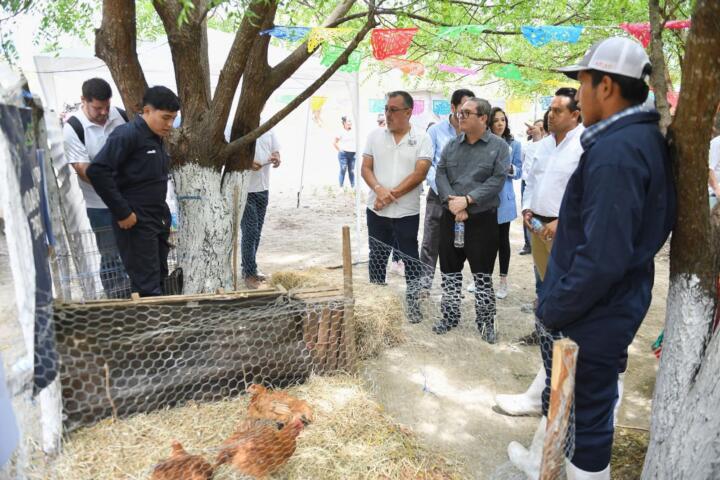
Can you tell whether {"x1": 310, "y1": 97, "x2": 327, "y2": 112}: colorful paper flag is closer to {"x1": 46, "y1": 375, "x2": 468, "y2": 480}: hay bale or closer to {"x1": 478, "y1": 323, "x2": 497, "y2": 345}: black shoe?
{"x1": 478, "y1": 323, "x2": 497, "y2": 345}: black shoe

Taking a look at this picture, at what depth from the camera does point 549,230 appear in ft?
10.6

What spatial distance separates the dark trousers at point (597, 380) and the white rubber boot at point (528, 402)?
116 cm

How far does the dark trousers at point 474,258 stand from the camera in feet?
13.6

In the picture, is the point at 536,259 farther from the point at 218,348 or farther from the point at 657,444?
the point at 218,348

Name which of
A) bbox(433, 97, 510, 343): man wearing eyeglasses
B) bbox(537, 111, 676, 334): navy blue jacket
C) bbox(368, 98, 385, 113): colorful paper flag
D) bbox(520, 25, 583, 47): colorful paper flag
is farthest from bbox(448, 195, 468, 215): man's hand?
bbox(368, 98, 385, 113): colorful paper flag

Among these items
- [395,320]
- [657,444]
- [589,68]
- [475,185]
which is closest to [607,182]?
[589,68]

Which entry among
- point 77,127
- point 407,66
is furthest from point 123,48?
point 407,66

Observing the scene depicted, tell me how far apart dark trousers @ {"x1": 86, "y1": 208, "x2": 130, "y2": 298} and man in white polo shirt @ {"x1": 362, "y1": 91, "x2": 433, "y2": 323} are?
2.25 m

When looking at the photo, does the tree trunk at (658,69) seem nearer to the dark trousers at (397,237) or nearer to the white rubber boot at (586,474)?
the white rubber boot at (586,474)

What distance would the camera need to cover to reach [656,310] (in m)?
5.05

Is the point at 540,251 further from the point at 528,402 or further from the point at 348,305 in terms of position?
the point at 348,305

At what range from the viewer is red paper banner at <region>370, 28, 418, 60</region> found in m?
5.18

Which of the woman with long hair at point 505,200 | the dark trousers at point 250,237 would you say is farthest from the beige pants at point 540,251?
the dark trousers at point 250,237

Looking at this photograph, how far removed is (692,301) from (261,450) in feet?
6.47
